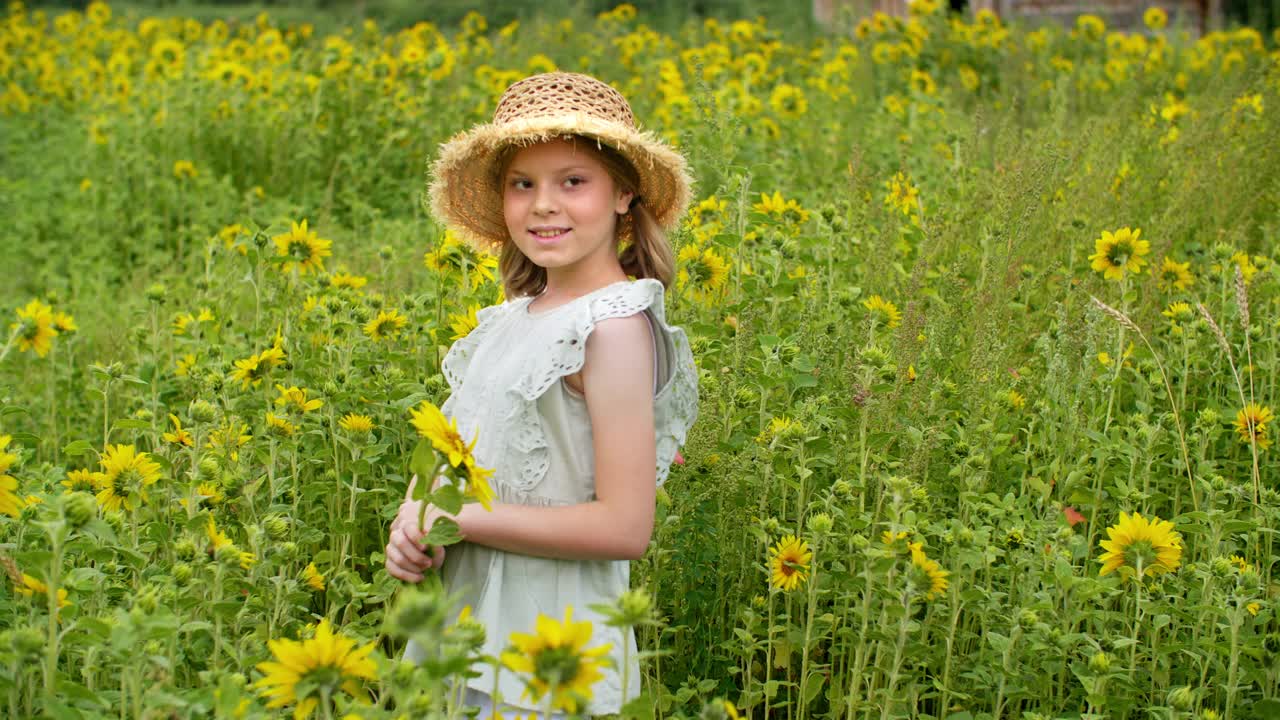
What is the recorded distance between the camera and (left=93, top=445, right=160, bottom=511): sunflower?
2.27 m

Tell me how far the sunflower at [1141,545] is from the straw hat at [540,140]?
951mm

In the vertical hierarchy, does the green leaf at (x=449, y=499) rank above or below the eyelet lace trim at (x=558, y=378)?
below

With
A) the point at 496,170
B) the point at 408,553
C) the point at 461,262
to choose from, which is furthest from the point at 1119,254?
the point at 408,553

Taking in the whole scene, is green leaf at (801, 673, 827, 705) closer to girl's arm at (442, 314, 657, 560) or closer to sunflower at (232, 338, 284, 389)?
girl's arm at (442, 314, 657, 560)

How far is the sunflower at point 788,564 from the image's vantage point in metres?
2.22

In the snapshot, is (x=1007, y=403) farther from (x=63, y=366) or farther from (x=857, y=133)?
(x=857, y=133)

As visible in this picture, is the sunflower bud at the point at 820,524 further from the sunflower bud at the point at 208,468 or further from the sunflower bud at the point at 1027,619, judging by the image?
the sunflower bud at the point at 208,468

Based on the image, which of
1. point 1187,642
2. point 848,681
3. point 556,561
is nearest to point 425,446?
point 556,561

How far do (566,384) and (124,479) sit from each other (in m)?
0.94

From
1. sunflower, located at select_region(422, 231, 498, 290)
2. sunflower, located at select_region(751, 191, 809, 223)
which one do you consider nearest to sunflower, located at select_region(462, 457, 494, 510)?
sunflower, located at select_region(422, 231, 498, 290)

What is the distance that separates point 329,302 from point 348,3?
50.7 feet

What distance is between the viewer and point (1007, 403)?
274cm

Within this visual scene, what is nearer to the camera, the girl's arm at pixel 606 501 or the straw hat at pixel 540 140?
the girl's arm at pixel 606 501

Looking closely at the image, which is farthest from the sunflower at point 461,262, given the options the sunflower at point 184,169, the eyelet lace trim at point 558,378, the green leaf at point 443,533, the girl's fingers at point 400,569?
the sunflower at point 184,169
